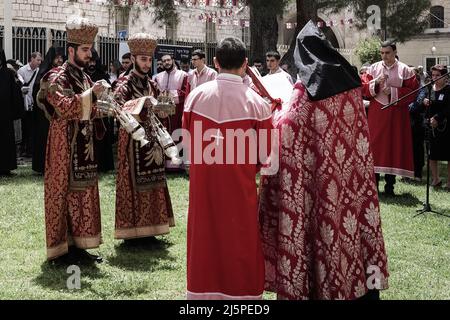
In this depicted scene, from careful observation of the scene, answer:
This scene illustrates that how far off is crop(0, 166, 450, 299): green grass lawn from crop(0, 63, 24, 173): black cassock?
6.54 ft

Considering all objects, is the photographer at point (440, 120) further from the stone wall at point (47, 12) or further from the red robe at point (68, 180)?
the stone wall at point (47, 12)

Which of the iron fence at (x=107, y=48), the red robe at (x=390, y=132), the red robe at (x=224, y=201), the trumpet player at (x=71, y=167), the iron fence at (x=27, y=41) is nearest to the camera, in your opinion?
the red robe at (x=224, y=201)

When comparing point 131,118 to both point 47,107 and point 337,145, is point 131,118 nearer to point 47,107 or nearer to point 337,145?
point 47,107

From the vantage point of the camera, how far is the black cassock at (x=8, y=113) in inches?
418

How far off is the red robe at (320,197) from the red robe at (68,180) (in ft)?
7.14

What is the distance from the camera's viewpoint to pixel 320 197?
13.7ft

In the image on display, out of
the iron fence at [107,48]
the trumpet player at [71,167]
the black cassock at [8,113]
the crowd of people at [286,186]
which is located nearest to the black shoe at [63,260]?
the trumpet player at [71,167]

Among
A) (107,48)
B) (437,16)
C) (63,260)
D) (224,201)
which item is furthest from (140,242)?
(437,16)

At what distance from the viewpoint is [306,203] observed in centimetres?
419

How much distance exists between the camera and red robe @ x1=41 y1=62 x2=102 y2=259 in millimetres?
5703

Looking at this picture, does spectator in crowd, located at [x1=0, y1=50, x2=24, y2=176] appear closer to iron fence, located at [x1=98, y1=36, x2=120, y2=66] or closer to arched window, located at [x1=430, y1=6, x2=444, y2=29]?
iron fence, located at [x1=98, y1=36, x2=120, y2=66]

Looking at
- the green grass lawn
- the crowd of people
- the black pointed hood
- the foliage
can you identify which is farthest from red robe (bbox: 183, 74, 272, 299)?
the foliage

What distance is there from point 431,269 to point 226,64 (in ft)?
9.70
